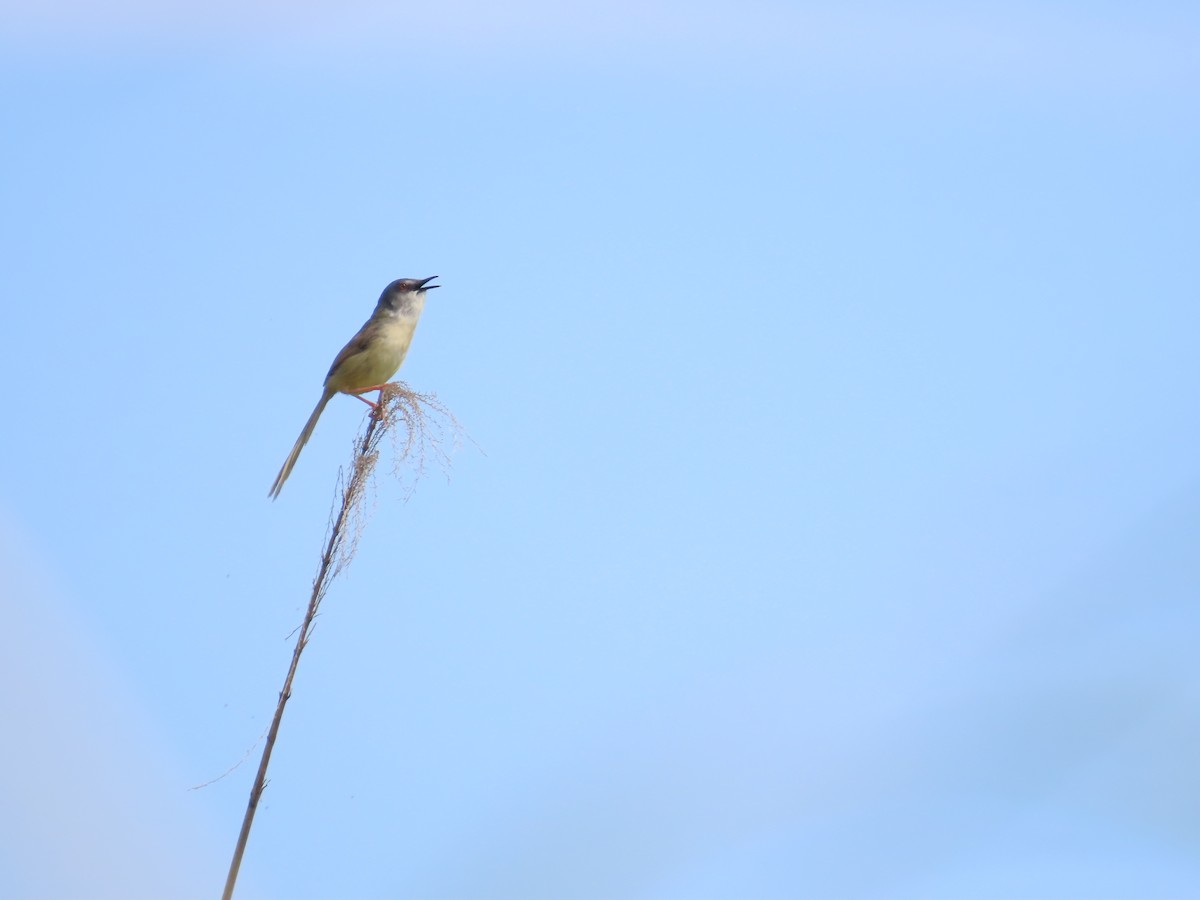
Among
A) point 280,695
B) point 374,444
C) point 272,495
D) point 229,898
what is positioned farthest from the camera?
point 272,495

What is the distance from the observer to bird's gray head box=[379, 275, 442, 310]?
6578 millimetres

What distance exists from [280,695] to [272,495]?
2.37 meters

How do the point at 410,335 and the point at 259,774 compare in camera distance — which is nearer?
the point at 259,774

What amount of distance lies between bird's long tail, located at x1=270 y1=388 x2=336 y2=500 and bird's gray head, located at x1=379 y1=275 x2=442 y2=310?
0.67 meters

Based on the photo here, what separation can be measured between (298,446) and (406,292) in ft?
4.66

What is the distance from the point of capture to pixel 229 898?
108 inches

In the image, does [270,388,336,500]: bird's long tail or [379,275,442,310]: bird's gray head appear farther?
[379,275,442,310]: bird's gray head

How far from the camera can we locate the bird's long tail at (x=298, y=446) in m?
5.29

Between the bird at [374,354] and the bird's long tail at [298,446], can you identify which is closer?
the bird's long tail at [298,446]

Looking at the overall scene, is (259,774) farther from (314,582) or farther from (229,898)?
(314,582)

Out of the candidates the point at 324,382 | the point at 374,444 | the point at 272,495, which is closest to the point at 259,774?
the point at 374,444

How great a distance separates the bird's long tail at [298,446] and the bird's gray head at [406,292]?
0.67 m

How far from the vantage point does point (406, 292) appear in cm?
662

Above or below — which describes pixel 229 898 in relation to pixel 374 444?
below
